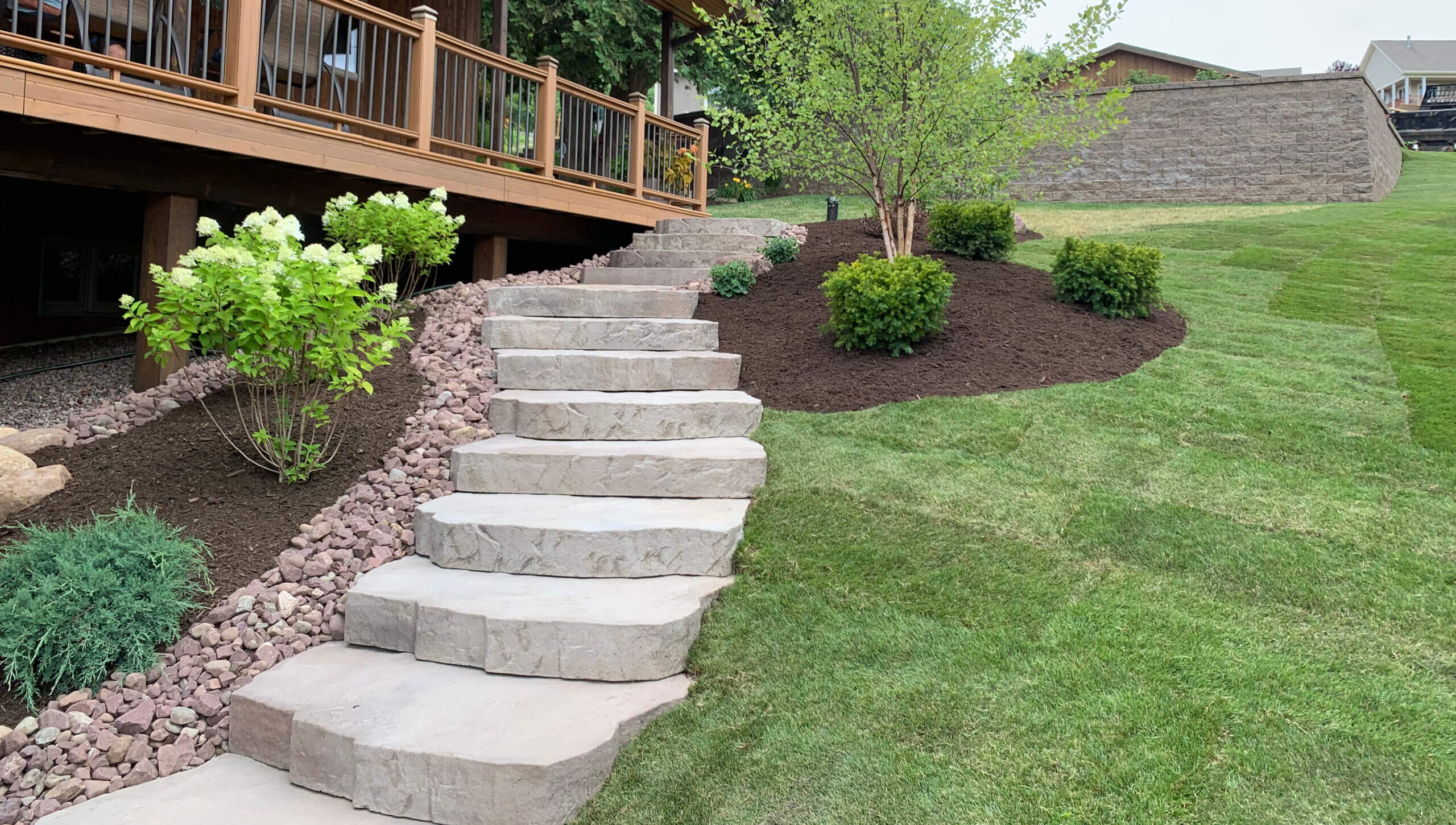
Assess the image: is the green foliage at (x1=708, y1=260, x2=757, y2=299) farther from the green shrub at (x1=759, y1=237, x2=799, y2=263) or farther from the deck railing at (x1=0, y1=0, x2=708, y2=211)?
the deck railing at (x1=0, y1=0, x2=708, y2=211)

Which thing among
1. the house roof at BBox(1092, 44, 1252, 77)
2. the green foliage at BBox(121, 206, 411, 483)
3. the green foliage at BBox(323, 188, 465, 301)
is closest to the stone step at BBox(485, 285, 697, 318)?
the green foliage at BBox(323, 188, 465, 301)

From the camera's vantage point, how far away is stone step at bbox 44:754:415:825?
8.58ft

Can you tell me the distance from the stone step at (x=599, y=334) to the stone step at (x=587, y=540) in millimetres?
2182

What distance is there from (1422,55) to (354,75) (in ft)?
158

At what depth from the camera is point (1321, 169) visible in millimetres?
14219

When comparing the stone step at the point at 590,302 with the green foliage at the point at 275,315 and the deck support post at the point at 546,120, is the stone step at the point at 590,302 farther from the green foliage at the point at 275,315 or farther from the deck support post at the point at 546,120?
the green foliage at the point at 275,315

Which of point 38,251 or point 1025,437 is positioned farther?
point 38,251

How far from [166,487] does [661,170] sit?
22.8 feet

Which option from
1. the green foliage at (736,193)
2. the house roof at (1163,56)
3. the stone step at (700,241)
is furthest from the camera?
the house roof at (1163,56)

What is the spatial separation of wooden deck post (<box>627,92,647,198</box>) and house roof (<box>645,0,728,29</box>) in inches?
72.0

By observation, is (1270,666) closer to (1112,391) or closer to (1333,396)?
(1112,391)

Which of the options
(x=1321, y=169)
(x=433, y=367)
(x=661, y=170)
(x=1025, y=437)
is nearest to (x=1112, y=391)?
(x=1025, y=437)

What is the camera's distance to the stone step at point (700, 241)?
8242 mm

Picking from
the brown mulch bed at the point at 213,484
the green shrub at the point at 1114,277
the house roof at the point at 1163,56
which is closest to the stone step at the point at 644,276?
the green shrub at the point at 1114,277
